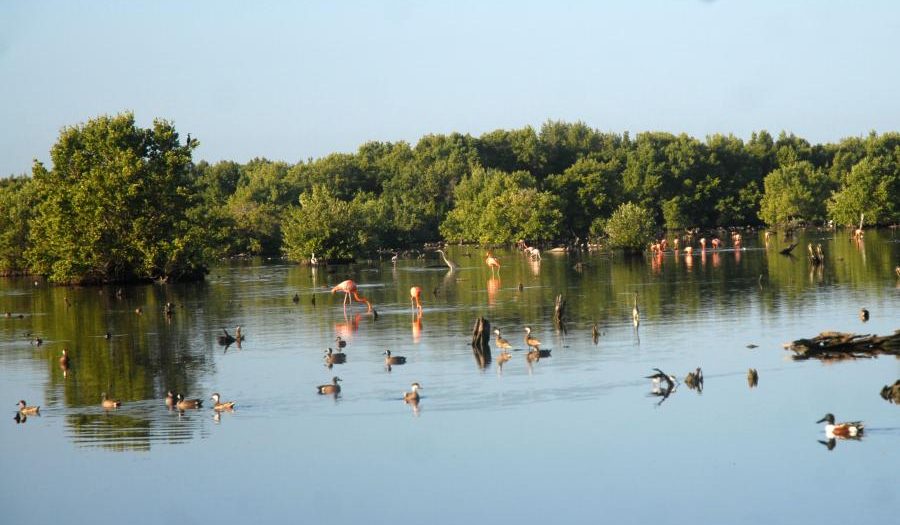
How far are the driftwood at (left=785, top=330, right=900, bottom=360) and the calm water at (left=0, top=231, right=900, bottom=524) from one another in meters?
0.83

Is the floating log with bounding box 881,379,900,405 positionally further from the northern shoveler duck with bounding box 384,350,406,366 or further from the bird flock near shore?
the northern shoveler duck with bounding box 384,350,406,366

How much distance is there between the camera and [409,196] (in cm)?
14400

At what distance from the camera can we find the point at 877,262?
226ft

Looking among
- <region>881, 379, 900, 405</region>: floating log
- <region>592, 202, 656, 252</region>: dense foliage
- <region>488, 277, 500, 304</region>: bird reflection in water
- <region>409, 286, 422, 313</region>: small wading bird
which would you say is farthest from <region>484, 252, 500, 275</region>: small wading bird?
<region>881, 379, 900, 405</region>: floating log

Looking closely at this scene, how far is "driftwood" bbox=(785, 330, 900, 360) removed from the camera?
32.4 m

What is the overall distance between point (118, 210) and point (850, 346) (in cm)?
5515

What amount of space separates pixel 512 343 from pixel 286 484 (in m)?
16.3

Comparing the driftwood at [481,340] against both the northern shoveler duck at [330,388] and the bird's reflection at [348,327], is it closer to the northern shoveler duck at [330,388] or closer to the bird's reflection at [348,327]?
the northern shoveler duck at [330,388]

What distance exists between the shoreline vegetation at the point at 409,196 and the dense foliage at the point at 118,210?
109 mm

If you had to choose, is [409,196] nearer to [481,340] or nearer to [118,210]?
[118,210]

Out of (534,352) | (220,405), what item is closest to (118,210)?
(534,352)

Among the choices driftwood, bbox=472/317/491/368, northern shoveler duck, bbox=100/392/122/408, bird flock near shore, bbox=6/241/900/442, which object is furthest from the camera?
driftwood, bbox=472/317/491/368

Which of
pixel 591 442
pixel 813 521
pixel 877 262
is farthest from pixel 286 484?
pixel 877 262

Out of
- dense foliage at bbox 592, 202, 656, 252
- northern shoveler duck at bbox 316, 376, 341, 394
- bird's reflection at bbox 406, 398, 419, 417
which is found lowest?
bird's reflection at bbox 406, 398, 419, 417
